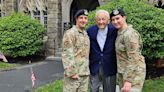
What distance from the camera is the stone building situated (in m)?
16.3

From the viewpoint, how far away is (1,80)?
1191 cm

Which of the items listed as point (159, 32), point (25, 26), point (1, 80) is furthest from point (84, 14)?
point (25, 26)

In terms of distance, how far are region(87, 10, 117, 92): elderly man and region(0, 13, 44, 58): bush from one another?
910 cm

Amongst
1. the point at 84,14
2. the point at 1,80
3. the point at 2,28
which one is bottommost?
the point at 1,80

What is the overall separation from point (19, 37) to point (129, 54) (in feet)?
32.7

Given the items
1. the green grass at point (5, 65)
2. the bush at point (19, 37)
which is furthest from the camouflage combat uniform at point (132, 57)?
the bush at point (19, 37)

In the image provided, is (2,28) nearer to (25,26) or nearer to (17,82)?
(25,26)

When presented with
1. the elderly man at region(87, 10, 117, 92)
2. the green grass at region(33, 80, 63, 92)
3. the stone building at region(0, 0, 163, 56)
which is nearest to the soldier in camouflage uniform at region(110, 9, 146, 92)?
the elderly man at region(87, 10, 117, 92)

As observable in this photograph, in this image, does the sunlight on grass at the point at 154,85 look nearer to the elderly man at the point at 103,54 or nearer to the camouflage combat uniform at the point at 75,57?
the elderly man at the point at 103,54

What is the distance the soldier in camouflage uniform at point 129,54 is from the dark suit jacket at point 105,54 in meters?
0.23

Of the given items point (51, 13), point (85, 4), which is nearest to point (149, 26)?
point (51, 13)

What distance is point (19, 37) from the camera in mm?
15281

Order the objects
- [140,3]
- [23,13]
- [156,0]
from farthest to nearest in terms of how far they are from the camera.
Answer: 1. [23,13]
2. [156,0]
3. [140,3]

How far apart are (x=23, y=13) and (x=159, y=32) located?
27.1ft
